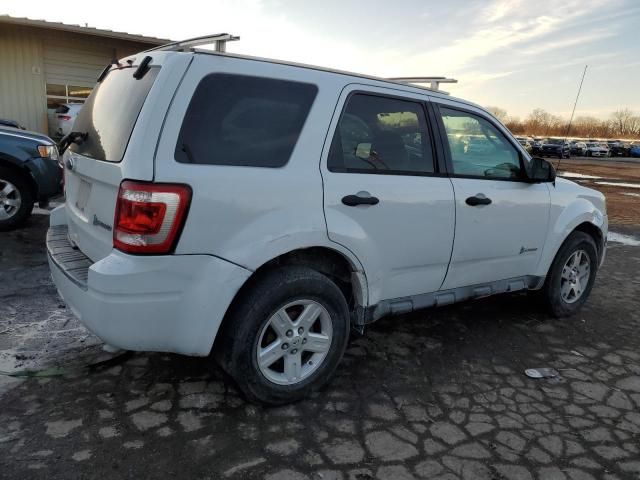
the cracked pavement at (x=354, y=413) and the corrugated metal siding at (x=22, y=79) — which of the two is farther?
the corrugated metal siding at (x=22, y=79)

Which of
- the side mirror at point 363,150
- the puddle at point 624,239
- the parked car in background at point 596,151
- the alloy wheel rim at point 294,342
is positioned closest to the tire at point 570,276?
the side mirror at point 363,150

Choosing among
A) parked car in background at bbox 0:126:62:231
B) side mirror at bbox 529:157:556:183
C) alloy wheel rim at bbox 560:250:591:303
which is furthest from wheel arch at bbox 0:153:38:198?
alloy wheel rim at bbox 560:250:591:303

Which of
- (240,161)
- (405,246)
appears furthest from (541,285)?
(240,161)

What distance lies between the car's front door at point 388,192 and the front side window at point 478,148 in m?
0.23

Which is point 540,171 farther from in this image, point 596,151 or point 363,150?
point 596,151

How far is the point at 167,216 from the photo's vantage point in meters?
2.34

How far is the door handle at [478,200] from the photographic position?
3465 millimetres

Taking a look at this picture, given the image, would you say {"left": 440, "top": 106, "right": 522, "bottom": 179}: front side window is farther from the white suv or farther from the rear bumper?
the rear bumper

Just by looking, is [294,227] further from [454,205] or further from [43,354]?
[43,354]

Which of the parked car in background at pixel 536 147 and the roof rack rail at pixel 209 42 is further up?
the roof rack rail at pixel 209 42

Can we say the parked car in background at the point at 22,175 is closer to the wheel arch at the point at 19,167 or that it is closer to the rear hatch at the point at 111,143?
the wheel arch at the point at 19,167

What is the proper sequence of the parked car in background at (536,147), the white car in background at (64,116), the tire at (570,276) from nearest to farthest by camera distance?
the tire at (570,276)
the white car in background at (64,116)
the parked car in background at (536,147)

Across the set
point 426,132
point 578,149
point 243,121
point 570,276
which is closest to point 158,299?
point 243,121

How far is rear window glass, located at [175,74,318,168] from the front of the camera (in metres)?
2.46
